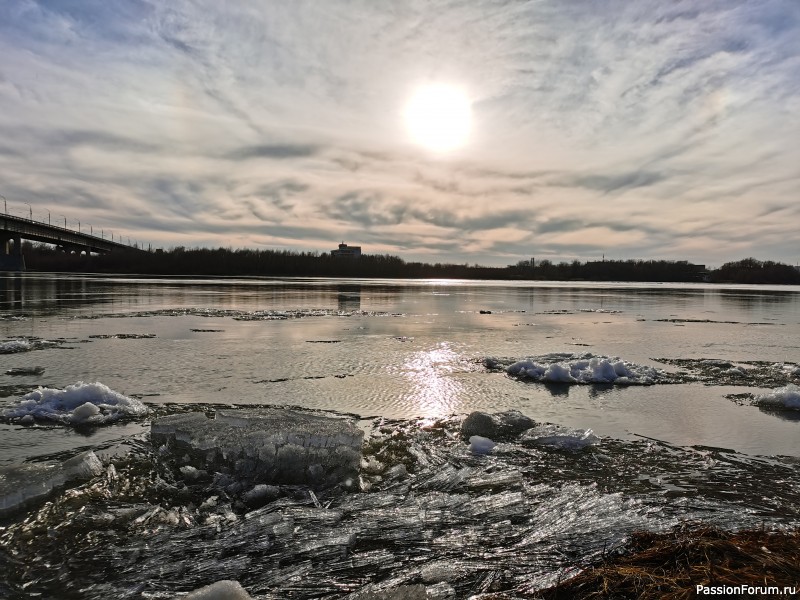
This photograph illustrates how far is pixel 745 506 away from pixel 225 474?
Answer: 4620mm

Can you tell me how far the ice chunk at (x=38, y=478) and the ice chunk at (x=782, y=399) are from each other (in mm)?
9009

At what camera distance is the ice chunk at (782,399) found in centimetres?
749

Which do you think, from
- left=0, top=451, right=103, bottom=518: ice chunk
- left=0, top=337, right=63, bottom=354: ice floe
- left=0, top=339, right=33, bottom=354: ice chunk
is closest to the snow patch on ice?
left=0, top=451, right=103, bottom=518: ice chunk

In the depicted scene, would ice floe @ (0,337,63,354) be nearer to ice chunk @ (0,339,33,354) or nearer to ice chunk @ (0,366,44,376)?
ice chunk @ (0,339,33,354)

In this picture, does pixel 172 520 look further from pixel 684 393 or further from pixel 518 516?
pixel 684 393

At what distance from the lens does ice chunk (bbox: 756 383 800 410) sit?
7488mm

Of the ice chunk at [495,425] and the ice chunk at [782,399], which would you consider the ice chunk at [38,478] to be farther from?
the ice chunk at [782,399]

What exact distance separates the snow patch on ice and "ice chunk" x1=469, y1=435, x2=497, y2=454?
14.2ft

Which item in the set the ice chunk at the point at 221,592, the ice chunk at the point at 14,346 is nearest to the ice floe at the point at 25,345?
the ice chunk at the point at 14,346

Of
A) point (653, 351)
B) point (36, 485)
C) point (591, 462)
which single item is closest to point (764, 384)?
point (653, 351)

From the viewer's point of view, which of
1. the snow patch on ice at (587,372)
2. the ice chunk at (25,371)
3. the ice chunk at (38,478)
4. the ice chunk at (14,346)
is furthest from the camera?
the ice chunk at (14,346)

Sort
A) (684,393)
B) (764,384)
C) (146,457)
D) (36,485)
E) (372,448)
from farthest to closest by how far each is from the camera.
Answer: (764,384) → (684,393) → (372,448) → (146,457) → (36,485)

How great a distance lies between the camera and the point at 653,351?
1305 centimetres

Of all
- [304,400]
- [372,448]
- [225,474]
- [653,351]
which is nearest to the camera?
[225,474]
